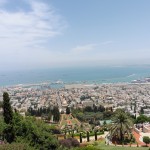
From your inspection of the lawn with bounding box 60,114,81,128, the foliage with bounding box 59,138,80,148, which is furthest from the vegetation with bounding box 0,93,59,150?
the lawn with bounding box 60,114,81,128

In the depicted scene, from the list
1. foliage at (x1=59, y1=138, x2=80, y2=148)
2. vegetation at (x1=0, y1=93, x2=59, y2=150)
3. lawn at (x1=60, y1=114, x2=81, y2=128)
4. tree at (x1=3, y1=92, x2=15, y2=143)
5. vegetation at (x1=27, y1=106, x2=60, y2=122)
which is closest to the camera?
vegetation at (x1=0, y1=93, x2=59, y2=150)

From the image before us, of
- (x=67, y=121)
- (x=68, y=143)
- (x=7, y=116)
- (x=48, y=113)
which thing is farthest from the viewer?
(x=48, y=113)

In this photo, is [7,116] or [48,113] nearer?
[7,116]

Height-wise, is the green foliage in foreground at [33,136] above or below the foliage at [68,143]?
above

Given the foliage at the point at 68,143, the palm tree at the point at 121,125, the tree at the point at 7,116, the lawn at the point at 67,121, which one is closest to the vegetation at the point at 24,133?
the tree at the point at 7,116

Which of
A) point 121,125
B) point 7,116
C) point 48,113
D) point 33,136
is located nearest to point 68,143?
point 33,136

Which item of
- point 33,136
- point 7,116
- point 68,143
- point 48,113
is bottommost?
point 48,113

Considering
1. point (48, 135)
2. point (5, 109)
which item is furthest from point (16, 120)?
point (48, 135)

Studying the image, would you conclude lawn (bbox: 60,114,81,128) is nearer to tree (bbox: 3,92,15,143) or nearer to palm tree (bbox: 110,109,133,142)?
palm tree (bbox: 110,109,133,142)

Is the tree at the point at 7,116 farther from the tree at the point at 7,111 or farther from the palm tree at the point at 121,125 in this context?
the palm tree at the point at 121,125

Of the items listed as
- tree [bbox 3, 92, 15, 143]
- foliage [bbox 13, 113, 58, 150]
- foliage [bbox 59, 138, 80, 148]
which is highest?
tree [bbox 3, 92, 15, 143]

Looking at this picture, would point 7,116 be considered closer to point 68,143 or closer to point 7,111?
point 7,111

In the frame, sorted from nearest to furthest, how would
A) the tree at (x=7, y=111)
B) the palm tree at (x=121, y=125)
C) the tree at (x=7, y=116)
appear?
1. the tree at (x=7, y=116)
2. the tree at (x=7, y=111)
3. the palm tree at (x=121, y=125)
